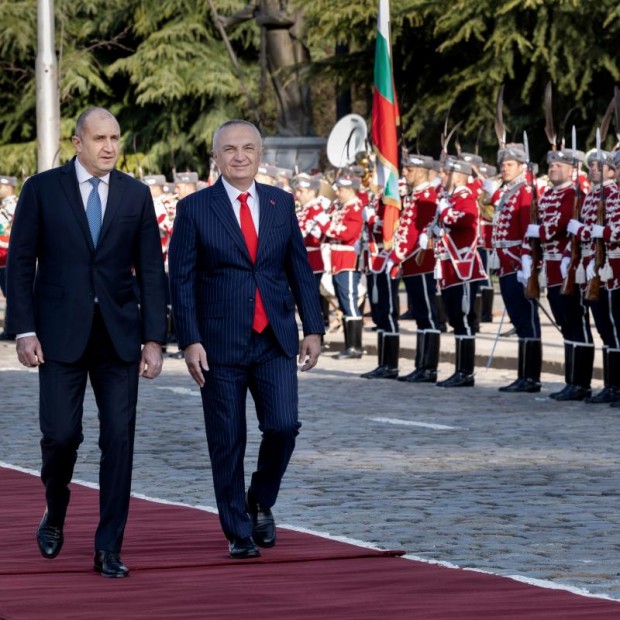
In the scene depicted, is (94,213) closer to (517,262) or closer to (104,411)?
(104,411)

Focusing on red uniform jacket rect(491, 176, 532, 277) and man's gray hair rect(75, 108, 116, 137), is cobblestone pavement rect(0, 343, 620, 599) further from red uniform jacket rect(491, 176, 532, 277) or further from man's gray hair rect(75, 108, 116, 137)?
man's gray hair rect(75, 108, 116, 137)

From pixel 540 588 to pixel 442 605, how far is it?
0.50 meters

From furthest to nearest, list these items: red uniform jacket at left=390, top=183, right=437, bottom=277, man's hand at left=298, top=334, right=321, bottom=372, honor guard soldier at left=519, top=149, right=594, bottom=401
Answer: red uniform jacket at left=390, top=183, right=437, bottom=277, honor guard soldier at left=519, top=149, right=594, bottom=401, man's hand at left=298, top=334, right=321, bottom=372

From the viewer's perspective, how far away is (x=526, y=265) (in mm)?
16359

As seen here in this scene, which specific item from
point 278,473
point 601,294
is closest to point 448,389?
point 601,294

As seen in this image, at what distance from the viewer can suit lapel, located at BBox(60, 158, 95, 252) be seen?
768 cm

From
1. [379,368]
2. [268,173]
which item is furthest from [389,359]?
[268,173]

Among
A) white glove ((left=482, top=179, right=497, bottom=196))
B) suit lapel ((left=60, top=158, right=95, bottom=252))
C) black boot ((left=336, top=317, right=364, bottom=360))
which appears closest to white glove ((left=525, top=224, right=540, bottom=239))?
black boot ((left=336, top=317, right=364, bottom=360))

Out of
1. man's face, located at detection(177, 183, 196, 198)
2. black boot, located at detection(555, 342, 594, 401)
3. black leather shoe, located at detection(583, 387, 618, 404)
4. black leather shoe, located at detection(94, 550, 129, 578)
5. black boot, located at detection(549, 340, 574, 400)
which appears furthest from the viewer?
man's face, located at detection(177, 183, 196, 198)

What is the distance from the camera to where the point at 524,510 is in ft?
31.3

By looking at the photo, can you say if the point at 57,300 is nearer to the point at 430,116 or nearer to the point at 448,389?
the point at 448,389

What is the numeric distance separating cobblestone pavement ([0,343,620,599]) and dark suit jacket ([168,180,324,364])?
1.09 metres

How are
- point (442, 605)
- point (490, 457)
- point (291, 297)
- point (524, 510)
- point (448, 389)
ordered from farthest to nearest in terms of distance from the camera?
point (448, 389), point (490, 457), point (524, 510), point (291, 297), point (442, 605)

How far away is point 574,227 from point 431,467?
4590 millimetres
